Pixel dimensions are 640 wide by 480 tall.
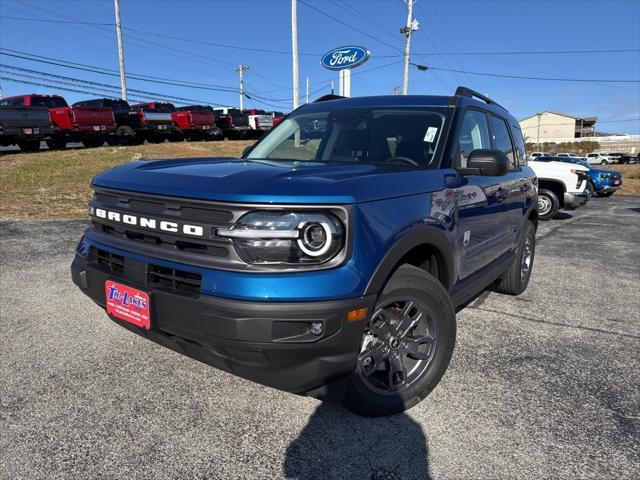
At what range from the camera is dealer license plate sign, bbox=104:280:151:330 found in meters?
2.24

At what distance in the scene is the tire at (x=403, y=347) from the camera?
7.82 ft

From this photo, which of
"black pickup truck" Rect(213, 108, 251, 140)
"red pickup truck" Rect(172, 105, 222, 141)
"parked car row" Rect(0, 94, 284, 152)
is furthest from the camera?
"black pickup truck" Rect(213, 108, 251, 140)

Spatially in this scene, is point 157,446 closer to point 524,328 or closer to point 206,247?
point 206,247

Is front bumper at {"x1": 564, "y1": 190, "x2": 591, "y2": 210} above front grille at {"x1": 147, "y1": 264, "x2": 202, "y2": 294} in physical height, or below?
below

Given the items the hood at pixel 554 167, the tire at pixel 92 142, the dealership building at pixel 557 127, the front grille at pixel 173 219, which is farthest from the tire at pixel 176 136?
the dealership building at pixel 557 127

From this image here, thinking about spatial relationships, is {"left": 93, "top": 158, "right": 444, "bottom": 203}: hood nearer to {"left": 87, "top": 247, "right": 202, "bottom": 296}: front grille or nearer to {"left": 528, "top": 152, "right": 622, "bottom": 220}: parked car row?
{"left": 87, "top": 247, "right": 202, "bottom": 296}: front grille

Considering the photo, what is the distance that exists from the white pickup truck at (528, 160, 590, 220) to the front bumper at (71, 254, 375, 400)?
9.86 meters

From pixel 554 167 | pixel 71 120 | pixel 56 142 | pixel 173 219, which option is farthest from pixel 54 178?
pixel 554 167

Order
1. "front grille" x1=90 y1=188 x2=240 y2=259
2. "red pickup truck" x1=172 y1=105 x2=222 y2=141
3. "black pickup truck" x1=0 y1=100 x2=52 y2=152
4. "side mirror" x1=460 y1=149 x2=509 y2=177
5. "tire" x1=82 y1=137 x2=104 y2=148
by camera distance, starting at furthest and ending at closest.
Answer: "red pickup truck" x1=172 y1=105 x2=222 y2=141
"tire" x1=82 y1=137 x2=104 y2=148
"black pickup truck" x1=0 y1=100 x2=52 y2=152
"side mirror" x1=460 y1=149 x2=509 y2=177
"front grille" x1=90 y1=188 x2=240 y2=259

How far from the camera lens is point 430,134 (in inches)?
124

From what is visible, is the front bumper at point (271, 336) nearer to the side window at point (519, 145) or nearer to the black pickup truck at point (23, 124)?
the side window at point (519, 145)

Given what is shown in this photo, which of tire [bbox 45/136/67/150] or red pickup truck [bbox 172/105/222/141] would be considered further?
red pickup truck [bbox 172/105/222/141]

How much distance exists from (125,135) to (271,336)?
19474 mm

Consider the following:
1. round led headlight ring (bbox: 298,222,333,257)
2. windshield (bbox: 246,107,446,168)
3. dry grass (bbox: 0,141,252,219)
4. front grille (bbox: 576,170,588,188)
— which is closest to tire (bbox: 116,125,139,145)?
dry grass (bbox: 0,141,252,219)
